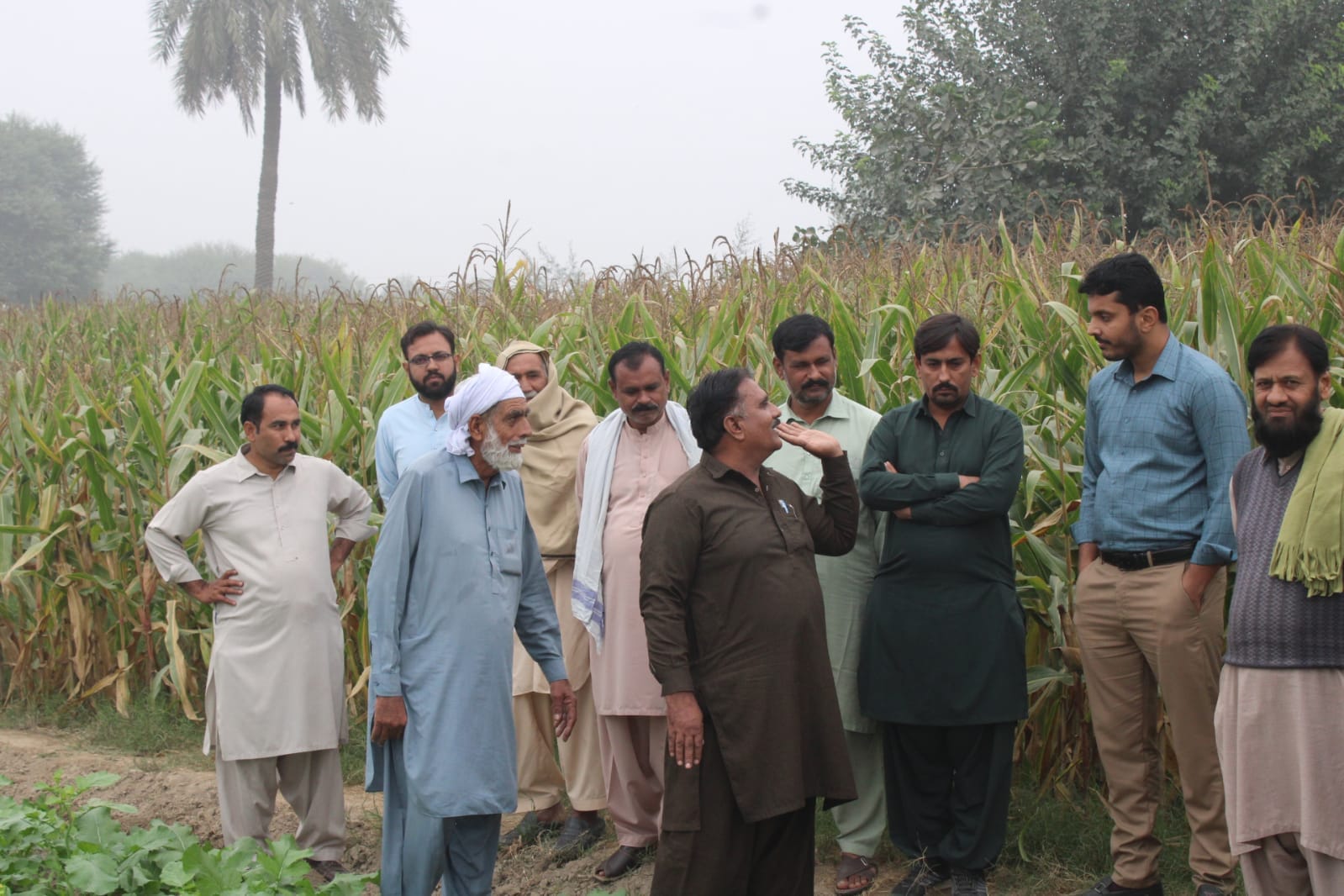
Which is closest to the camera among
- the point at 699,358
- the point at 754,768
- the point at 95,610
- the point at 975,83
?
the point at 754,768

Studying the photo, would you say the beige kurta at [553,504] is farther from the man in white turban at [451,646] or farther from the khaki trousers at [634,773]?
the man in white turban at [451,646]

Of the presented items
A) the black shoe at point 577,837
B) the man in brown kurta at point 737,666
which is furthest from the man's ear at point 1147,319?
the black shoe at point 577,837

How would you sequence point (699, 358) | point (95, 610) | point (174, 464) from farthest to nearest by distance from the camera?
point (95, 610) → point (174, 464) → point (699, 358)

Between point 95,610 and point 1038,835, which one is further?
point 95,610

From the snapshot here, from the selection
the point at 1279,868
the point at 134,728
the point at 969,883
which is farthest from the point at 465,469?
the point at 134,728

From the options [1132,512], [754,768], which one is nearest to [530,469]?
[754,768]

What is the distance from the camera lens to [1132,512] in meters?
3.48

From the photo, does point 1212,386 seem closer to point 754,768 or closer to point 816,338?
point 816,338

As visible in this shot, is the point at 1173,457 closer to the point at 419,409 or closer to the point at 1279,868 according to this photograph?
the point at 1279,868

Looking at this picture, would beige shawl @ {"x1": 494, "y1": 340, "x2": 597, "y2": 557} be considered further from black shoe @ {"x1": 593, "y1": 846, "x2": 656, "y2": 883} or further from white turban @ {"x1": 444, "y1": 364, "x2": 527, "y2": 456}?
black shoe @ {"x1": 593, "y1": 846, "x2": 656, "y2": 883}

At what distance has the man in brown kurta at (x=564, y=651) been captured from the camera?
4.41m

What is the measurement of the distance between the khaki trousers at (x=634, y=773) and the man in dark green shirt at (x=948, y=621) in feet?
2.46

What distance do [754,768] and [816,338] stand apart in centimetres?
128

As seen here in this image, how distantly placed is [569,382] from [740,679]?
2.54 metres
